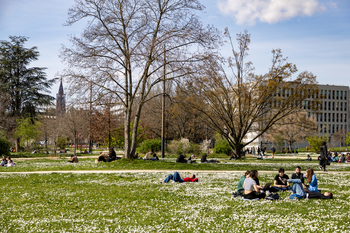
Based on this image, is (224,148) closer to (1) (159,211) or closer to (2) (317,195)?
(2) (317,195)

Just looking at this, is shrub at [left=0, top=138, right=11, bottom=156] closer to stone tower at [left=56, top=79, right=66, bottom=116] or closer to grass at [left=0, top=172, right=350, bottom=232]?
stone tower at [left=56, top=79, right=66, bottom=116]

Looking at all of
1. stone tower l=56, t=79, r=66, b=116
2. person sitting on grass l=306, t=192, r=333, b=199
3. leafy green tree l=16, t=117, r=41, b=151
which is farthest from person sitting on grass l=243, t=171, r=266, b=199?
leafy green tree l=16, t=117, r=41, b=151

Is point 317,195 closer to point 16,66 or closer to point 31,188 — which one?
point 31,188

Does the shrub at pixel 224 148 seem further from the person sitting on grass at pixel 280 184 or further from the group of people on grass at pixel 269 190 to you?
the group of people on grass at pixel 269 190

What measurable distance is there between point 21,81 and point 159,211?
51.3 m

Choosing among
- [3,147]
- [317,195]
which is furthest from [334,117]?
[317,195]

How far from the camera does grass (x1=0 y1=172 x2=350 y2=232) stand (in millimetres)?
7246

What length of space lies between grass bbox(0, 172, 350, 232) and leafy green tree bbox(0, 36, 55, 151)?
41.9 metres

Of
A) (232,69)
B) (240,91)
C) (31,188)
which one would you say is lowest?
(31,188)

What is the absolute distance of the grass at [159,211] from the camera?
7246 millimetres

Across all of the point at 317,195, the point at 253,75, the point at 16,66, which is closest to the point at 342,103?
the point at 253,75

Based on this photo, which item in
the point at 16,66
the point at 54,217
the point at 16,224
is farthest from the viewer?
the point at 16,66

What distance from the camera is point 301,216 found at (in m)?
8.25

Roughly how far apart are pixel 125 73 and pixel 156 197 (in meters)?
16.5
